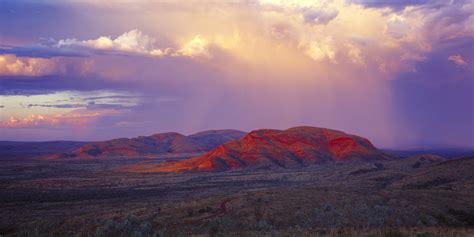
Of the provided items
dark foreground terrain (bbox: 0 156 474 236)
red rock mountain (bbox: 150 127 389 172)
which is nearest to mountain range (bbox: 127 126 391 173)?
red rock mountain (bbox: 150 127 389 172)

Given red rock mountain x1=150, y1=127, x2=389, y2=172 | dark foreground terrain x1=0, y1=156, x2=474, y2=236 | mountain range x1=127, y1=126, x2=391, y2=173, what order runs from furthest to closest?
red rock mountain x1=150, y1=127, x2=389, y2=172 → mountain range x1=127, y1=126, x2=391, y2=173 → dark foreground terrain x1=0, y1=156, x2=474, y2=236

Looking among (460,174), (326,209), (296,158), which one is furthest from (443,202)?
(296,158)

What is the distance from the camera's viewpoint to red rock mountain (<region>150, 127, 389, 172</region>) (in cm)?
11188

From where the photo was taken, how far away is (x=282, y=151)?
12206cm

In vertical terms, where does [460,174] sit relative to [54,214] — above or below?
above

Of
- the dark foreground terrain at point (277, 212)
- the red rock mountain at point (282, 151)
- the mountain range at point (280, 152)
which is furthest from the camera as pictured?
the red rock mountain at point (282, 151)

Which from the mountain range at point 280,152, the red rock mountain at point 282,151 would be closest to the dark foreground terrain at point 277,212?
the mountain range at point 280,152

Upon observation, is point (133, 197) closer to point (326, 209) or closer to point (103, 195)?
point (103, 195)

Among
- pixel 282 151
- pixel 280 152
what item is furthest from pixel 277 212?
pixel 282 151

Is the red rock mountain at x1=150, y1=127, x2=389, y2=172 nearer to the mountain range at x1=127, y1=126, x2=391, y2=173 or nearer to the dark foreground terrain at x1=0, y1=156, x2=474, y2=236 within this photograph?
the mountain range at x1=127, y1=126, x2=391, y2=173

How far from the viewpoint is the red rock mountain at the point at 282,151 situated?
112m

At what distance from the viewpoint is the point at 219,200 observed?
40812 millimetres

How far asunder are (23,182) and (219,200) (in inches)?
2288

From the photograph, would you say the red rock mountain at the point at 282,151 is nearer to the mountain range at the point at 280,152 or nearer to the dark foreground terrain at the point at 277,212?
the mountain range at the point at 280,152
